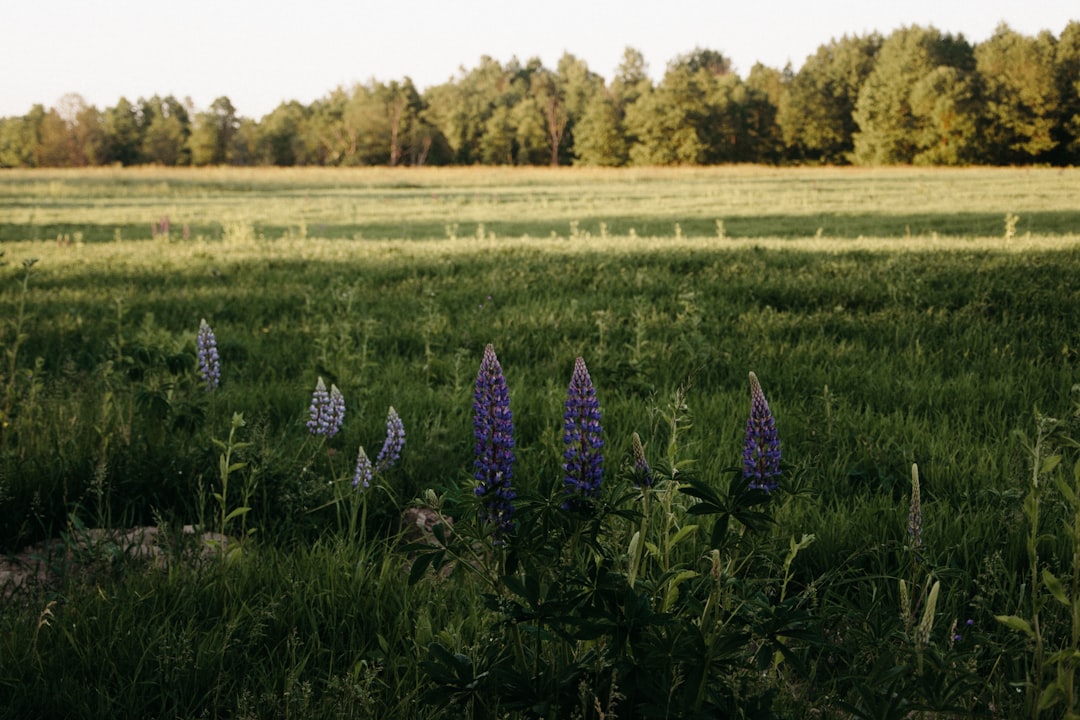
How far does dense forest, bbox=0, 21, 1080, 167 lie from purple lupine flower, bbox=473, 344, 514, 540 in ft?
244

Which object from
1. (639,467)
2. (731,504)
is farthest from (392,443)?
(731,504)

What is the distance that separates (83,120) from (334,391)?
116135 mm

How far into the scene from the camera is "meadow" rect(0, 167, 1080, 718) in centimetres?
163

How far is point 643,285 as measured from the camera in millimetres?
8344

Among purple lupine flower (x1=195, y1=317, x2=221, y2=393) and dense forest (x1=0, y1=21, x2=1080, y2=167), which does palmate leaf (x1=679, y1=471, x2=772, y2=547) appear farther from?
dense forest (x1=0, y1=21, x2=1080, y2=167)

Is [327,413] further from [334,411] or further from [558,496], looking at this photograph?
[558,496]

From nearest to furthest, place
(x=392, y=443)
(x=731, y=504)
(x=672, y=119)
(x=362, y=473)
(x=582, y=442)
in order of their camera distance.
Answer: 1. (x=731, y=504)
2. (x=582, y=442)
3. (x=362, y=473)
4. (x=392, y=443)
5. (x=672, y=119)

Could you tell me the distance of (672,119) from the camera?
8094cm

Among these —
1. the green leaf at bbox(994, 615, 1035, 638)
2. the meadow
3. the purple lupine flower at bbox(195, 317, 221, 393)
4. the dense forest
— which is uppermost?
the dense forest

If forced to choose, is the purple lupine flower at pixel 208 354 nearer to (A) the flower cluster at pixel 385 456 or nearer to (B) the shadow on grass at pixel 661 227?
(A) the flower cluster at pixel 385 456

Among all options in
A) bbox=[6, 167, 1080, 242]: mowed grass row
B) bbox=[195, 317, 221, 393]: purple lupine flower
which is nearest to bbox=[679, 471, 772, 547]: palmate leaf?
bbox=[195, 317, 221, 393]: purple lupine flower

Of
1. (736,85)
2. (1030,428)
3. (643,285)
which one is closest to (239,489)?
(1030,428)

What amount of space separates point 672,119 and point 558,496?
84.9m

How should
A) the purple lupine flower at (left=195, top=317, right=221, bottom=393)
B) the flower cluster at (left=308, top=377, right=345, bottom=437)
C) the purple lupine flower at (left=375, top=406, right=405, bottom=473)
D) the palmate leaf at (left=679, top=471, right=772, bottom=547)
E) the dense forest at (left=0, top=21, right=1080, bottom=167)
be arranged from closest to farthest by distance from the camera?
the palmate leaf at (left=679, top=471, right=772, bottom=547), the purple lupine flower at (left=375, top=406, right=405, bottom=473), the flower cluster at (left=308, top=377, right=345, bottom=437), the purple lupine flower at (left=195, top=317, right=221, bottom=393), the dense forest at (left=0, top=21, right=1080, bottom=167)
